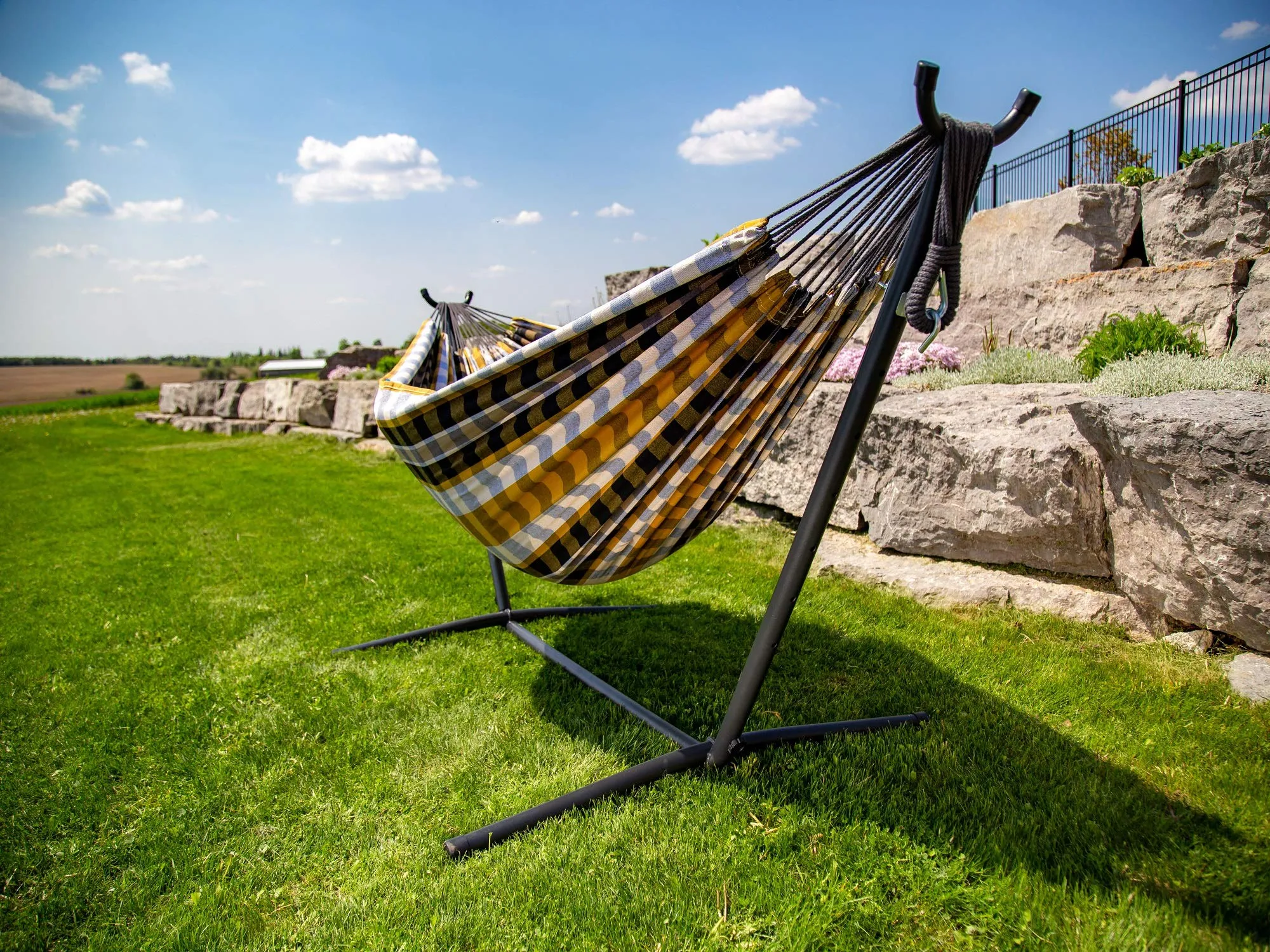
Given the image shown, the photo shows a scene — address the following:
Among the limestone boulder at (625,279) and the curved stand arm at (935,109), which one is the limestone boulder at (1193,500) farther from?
the limestone boulder at (625,279)

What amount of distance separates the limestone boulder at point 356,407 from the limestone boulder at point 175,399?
4538 millimetres

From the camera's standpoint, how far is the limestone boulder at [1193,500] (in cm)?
206

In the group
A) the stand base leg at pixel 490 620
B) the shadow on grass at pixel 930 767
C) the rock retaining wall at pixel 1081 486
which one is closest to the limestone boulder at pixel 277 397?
the stand base leg at pixel 490 620

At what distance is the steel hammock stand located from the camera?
1.38 meters

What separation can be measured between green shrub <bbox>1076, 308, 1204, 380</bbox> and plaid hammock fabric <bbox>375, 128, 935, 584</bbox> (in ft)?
7.86

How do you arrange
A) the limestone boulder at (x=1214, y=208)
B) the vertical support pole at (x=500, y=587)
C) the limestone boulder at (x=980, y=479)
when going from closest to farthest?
the limestone boulder at (x=980, y=479) < the vertical support pole at (x=500, y=587) < the limestone boulder at (x=1214, y=208)

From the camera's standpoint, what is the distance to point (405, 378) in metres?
2.73

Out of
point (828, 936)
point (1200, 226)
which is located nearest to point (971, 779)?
point (828, 936)

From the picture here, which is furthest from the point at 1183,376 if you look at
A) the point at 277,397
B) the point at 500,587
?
the point at 277,397

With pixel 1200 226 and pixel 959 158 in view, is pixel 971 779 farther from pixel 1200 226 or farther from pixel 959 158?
pixel 1200 226

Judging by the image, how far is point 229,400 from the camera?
1093cm

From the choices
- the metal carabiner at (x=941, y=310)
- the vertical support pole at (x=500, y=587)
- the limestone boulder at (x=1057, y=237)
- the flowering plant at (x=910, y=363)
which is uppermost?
the limestone boulder at (x=1057, y=237)

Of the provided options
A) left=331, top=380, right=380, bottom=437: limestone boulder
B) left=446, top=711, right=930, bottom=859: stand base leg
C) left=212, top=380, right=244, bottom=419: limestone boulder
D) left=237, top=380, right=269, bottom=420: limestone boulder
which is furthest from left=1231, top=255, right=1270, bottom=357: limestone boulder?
left=212, top=380, right=244, bottom=419: limestone boulder

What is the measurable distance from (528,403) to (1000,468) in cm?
197
